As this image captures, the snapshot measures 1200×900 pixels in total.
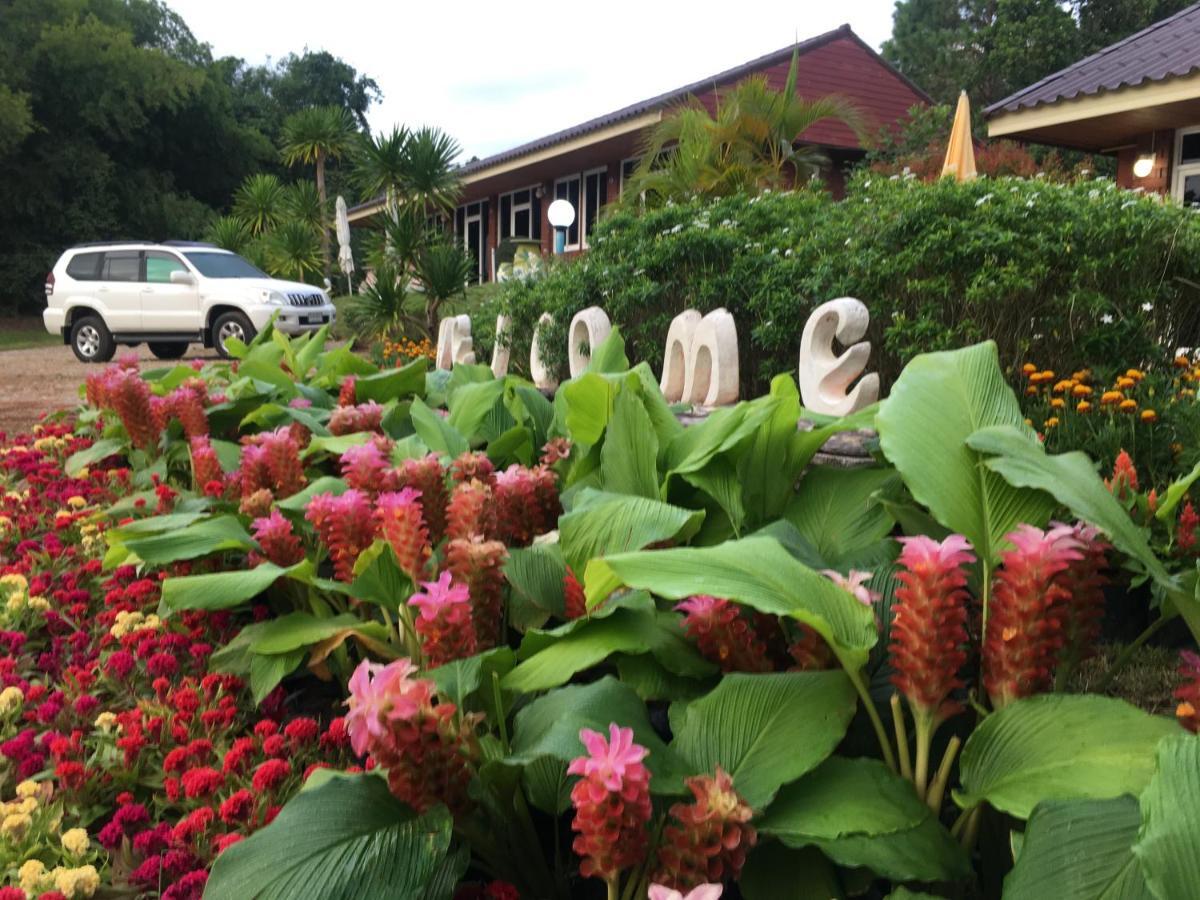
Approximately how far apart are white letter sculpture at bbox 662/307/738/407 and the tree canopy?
25.6 m

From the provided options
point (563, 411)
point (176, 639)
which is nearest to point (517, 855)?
point (176, 639)

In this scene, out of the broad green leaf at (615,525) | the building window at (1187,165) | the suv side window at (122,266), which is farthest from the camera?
the suv side window at (122,266)

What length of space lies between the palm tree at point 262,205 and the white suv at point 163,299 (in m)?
8.03

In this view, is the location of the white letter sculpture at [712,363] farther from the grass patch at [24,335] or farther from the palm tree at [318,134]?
the palm tree at [318,134]

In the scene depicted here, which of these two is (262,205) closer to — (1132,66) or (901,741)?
(1132,66)

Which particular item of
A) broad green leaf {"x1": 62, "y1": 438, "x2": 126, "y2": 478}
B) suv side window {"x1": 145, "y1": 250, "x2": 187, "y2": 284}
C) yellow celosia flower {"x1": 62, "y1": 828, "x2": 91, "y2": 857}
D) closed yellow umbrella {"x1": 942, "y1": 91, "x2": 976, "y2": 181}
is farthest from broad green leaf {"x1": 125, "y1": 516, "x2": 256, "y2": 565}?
suv side window {"x1": 145, "y1": 250, "x2": 187, "y2": 284}

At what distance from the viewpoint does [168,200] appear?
30906mm

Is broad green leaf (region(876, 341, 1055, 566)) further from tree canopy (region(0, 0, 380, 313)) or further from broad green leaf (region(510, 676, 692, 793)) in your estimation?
tree canopy (region(0, 0, 380, 313))

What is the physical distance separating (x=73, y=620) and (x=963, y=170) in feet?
21.7

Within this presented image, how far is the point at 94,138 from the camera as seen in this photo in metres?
30.0

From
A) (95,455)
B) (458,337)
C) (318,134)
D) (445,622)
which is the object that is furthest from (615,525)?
(318,134)

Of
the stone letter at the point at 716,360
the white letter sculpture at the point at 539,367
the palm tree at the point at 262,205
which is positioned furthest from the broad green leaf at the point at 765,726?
the palm tree at the point at 262,205

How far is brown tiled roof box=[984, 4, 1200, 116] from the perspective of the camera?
29.0 ft

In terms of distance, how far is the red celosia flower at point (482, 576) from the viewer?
139cm
